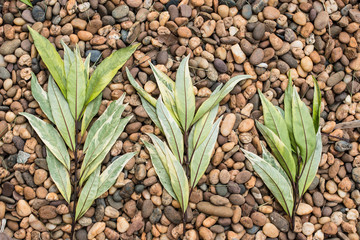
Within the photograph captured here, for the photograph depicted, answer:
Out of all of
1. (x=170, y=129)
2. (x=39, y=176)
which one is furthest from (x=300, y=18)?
(x=39, y=176)

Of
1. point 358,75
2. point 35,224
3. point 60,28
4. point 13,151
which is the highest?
point 60,28

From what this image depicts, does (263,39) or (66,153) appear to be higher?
(263,39)

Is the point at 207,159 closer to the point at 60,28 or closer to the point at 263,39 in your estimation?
the point at 263,39

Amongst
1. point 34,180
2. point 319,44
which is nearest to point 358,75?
point 319,44

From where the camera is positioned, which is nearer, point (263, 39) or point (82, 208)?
point (82, 208)

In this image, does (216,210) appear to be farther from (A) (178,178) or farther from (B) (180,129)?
(B) (180,129)

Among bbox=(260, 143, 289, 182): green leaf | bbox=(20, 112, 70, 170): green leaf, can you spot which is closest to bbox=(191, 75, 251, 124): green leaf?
bbox=(260, 143, 289, 182): green leaf
